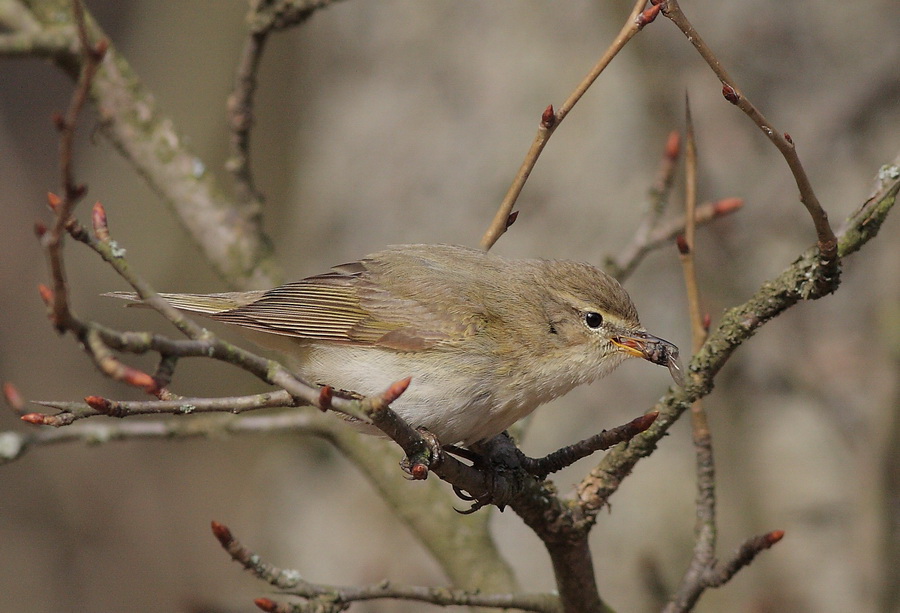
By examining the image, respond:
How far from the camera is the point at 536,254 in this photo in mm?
5371

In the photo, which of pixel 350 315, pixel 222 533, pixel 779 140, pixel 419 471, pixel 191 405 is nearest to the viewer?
pixel 191 405

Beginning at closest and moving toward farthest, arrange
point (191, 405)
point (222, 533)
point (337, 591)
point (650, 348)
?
point (191, 405), point (222, 533), point (337, 591), point (650, 348)

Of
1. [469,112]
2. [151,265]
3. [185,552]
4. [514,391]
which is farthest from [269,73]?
[514,391]

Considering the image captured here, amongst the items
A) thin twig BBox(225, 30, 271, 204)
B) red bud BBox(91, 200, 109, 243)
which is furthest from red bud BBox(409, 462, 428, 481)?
thin twig BBox(225, 30, 271, 204)

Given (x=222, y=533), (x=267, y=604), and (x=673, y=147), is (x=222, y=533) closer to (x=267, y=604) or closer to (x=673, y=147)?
(x=267, y=604)

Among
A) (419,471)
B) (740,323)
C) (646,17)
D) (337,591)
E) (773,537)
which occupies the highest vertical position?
(646,17)

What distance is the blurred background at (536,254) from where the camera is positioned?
184 inches

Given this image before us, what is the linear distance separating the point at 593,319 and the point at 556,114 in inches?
34.4

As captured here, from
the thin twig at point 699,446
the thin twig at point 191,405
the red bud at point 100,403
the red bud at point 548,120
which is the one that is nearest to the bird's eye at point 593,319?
the thin twig at point 699,446

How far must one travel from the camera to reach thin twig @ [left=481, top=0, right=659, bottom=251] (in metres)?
2.37

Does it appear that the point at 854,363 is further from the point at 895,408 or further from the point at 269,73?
the point at 269,73

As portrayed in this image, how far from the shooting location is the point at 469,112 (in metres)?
5.75

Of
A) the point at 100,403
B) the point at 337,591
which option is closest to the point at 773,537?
the point at 337,591

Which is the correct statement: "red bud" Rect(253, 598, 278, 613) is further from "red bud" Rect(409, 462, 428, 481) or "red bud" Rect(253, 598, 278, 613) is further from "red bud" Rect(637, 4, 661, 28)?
"red bud" Rect(637, 4, 661, 28)
